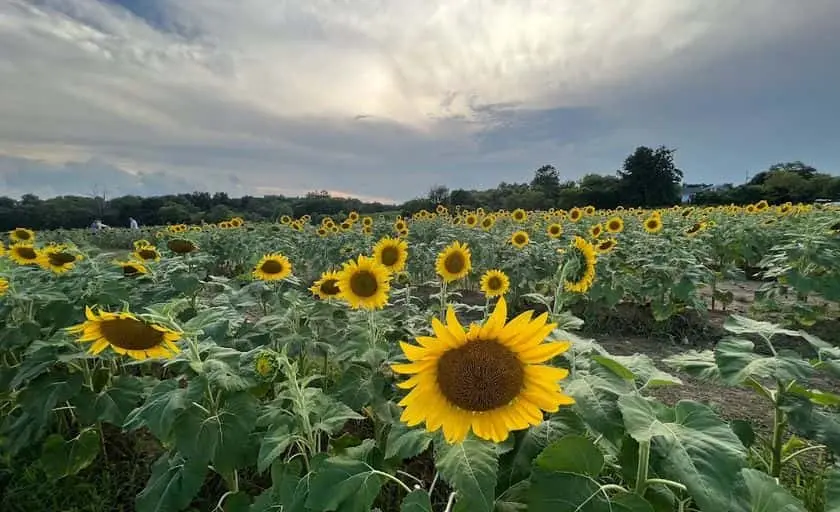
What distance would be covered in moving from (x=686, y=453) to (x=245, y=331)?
242 centimetres

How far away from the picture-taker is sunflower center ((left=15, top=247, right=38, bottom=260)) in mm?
4254

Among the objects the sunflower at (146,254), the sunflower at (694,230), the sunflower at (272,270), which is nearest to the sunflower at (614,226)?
the sunflower at (694,230)

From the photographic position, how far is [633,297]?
5891 millimetres

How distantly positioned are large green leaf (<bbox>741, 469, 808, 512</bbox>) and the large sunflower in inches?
20.4

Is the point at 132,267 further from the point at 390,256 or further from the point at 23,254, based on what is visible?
the point at 390,256

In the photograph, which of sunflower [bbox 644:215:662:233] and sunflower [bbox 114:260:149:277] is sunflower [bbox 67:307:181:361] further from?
sunflower [bbox 644:215:662:233]

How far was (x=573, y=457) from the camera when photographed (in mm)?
1181

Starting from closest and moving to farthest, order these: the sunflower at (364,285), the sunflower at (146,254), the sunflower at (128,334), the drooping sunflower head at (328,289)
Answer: the sunflower at (128,334) → the sunflower at (364,285) → the drooping sunflower head at (328,289) → the sunflower at (146,254)

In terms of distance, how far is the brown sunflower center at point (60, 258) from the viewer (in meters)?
3.98

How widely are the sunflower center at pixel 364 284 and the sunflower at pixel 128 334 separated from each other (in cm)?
124

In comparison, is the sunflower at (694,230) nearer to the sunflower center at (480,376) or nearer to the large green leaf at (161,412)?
the sunflower center at (480,376)

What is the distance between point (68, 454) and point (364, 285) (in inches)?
68.1

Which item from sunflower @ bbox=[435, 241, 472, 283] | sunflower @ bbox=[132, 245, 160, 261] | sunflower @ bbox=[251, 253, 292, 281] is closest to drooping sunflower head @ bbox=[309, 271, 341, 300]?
sunflower @ bbox=[251, 253, 292, 281]

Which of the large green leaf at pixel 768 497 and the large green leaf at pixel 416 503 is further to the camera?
the large green leaf at pixel 416 503
